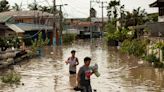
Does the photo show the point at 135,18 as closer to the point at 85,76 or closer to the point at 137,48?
the point at 137,48

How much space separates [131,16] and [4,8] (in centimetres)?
3137

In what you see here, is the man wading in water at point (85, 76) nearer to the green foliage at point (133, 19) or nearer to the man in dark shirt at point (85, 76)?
the man in dark shirt at point (85, 76)

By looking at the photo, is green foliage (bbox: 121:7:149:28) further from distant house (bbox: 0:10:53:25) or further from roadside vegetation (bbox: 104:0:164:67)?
distant house (bbox: 0:10:53:25)

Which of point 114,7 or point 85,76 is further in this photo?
point 114,7

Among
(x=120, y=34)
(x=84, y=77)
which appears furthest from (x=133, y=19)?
(x=84, y=77)

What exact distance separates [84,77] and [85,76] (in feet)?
0.14

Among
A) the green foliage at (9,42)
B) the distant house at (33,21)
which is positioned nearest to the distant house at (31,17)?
the distant house at (33,21)

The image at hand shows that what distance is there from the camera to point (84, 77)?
37.3 ft

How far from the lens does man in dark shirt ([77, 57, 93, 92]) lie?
1131cm

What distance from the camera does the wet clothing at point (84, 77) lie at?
11314mm

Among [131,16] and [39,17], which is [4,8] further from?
[131,16]

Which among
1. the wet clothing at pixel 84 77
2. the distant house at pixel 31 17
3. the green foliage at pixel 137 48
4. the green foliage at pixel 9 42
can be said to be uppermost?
the distant house at pixel 31 17

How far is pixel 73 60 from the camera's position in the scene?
57.9ft

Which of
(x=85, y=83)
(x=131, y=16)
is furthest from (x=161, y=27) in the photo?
(x=131, y=16)
